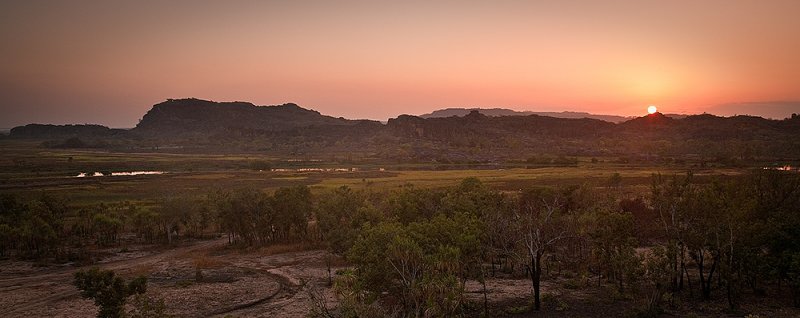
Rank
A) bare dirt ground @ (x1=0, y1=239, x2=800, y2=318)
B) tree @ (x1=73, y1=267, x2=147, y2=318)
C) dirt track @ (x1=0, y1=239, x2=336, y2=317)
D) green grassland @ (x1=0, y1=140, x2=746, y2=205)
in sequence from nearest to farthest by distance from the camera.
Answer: tree @ (x1=73, y1=267, x2=147, y2=318) → bare dirt ground @ (x1=0, y1=239, x2=800, y2=318) → dirt track @ (x1=0, y1=239, x2=336, y2=317) → green grassland @ (x1=0, y1=140, x2=746, y2=205)

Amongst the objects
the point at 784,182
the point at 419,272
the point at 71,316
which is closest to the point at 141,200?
the point at 71,316

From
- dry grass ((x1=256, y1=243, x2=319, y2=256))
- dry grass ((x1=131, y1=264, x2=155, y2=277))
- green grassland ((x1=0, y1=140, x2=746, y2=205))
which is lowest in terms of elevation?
dry grass ((x1=256, y1=243, x2=319, y2=256))

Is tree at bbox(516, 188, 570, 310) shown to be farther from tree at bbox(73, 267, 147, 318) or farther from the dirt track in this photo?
tree at bbox(73, 267, 147, 318)

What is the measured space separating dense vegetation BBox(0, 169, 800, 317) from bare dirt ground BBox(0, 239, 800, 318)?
3.99 feet

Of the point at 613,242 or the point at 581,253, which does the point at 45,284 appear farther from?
the point at 581,253

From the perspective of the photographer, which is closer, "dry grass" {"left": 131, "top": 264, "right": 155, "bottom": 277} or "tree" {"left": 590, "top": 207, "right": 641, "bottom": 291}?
"tree" {"left": 590, "top": 207, "right": 641, "bottom": 291}

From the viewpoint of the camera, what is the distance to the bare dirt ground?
3522 centimetres

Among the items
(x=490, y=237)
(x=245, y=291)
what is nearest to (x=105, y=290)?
(x=245, y=291)

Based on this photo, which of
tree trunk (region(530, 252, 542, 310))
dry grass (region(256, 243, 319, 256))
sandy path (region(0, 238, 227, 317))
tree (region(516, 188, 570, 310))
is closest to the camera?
tree trunk (region(530, 252, 542, 310))

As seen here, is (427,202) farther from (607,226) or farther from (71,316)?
(71,316)

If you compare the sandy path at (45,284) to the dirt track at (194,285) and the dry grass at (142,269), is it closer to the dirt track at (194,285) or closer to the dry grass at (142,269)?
the dirt track at (194,285)

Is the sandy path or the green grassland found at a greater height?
the green grassland

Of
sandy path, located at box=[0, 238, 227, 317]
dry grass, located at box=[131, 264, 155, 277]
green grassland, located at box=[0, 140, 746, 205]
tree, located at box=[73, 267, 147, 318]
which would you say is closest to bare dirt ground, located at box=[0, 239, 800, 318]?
sandy path, located at box=[0, 238, 227, 317]

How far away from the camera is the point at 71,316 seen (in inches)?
1481
